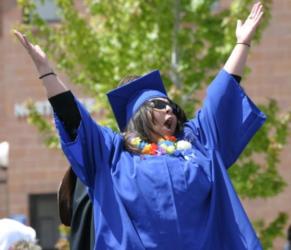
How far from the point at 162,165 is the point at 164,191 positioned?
0.14m

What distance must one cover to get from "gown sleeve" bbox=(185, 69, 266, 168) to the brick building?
10042mm

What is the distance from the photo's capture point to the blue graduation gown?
467 cm

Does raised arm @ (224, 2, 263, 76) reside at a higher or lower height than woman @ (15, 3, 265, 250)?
higher

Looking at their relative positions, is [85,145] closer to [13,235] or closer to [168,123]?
[168,123]

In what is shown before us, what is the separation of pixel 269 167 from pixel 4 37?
6075mm

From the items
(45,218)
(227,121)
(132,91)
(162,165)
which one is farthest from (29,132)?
(162,165)

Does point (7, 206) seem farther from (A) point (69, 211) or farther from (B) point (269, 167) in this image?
(A) point (69, 211)

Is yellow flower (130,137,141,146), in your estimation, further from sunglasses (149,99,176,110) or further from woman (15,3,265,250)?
sunglasses (149,99,176,110)

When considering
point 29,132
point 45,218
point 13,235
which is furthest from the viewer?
point 45,218

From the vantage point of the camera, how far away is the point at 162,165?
188 inches

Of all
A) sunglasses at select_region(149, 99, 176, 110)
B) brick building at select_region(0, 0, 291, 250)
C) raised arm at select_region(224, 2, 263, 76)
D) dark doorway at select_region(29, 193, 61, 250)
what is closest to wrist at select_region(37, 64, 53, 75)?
sunglasses at select_region(149, 99, 176, 110)

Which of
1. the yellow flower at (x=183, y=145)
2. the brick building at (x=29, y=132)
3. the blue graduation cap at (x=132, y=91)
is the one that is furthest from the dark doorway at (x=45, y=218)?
the yellow flower at (x=183, y=145)

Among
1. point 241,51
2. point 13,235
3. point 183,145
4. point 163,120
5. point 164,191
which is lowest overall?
point 13,235

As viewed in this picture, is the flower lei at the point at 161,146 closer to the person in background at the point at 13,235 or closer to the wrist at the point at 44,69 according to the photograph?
the wrist at the point at 44,69
